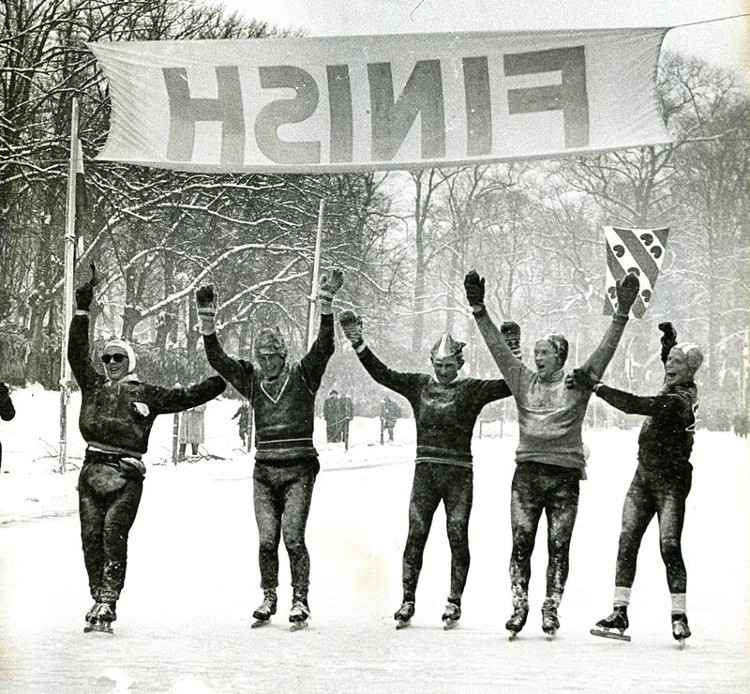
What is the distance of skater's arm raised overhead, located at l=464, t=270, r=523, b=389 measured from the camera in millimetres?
5488

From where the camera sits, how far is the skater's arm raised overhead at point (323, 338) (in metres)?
5.57

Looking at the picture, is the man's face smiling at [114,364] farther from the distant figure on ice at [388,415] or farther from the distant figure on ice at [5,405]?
the distant figure on ice at [388,415]

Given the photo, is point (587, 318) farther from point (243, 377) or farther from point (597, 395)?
point (243, 377)

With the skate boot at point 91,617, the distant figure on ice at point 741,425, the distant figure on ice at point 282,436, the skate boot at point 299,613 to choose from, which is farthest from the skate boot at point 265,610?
the distant figure on ice at point 741,425

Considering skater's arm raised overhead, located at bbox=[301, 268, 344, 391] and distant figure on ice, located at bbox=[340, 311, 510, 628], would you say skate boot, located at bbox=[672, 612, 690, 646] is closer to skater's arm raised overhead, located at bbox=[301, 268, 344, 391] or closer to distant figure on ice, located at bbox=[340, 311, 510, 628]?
distant figure on ice, located at bbox=[340, 311, 510, 628]

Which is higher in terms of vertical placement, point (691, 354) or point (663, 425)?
point (691, 354)

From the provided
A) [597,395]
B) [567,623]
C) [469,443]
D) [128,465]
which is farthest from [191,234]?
[567,623]

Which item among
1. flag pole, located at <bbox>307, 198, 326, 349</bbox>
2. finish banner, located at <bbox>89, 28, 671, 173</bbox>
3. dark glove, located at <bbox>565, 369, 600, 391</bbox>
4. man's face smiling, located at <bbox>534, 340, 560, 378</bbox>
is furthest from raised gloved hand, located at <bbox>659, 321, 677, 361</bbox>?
flag pole, located at <bbox>307, 198, 326, 349</bbox>

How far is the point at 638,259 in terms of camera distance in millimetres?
6363

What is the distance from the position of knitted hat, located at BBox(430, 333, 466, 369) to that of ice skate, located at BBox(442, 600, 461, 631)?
126 cm

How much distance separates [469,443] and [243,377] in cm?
127

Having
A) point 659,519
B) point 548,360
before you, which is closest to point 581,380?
point 548,360

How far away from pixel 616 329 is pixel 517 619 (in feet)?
5.12

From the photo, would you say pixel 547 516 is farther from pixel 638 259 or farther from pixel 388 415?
pixel 388 415
